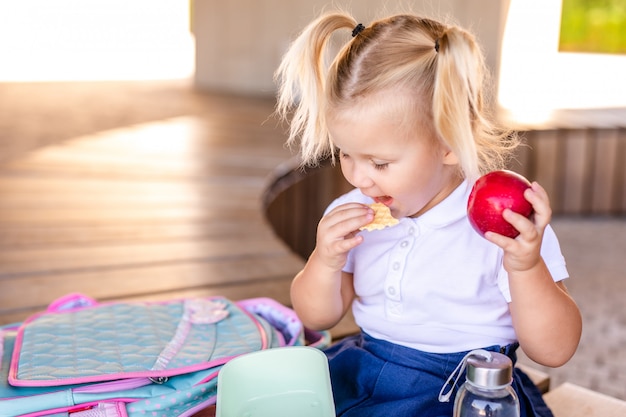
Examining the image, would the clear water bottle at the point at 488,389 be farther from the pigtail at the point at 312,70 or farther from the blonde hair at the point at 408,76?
the pigtail at the point at 312,70

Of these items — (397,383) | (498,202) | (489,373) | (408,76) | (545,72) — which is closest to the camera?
(489,373)

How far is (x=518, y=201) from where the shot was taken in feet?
3.99

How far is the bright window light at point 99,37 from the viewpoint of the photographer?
33.8ft

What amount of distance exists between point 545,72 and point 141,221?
3.98 metres

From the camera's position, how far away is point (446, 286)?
1.50 meters

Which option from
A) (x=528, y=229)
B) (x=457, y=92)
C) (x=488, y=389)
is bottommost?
(x=488, y=389)

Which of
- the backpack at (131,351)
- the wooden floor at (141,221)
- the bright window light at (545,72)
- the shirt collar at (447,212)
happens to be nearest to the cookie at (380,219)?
the shirt collar at (447,212)

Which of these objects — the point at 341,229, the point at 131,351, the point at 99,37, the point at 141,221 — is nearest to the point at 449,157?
the point at 341,229

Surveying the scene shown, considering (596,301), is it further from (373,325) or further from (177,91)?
(177,91)

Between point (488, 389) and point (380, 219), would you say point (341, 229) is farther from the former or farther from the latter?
point (488, 389)

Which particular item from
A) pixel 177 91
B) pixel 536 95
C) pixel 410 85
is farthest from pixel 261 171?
pixel 177 91

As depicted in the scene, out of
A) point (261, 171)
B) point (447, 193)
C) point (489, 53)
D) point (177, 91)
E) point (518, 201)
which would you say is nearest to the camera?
point (518, 201)

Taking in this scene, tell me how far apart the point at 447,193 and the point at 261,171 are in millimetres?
3051

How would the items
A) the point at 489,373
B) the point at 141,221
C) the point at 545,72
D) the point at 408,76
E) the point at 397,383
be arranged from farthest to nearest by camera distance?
the point at 545,72 < the point at 141,221 < the point at 397,383 < the point at 408,76 < the point at 489,373
